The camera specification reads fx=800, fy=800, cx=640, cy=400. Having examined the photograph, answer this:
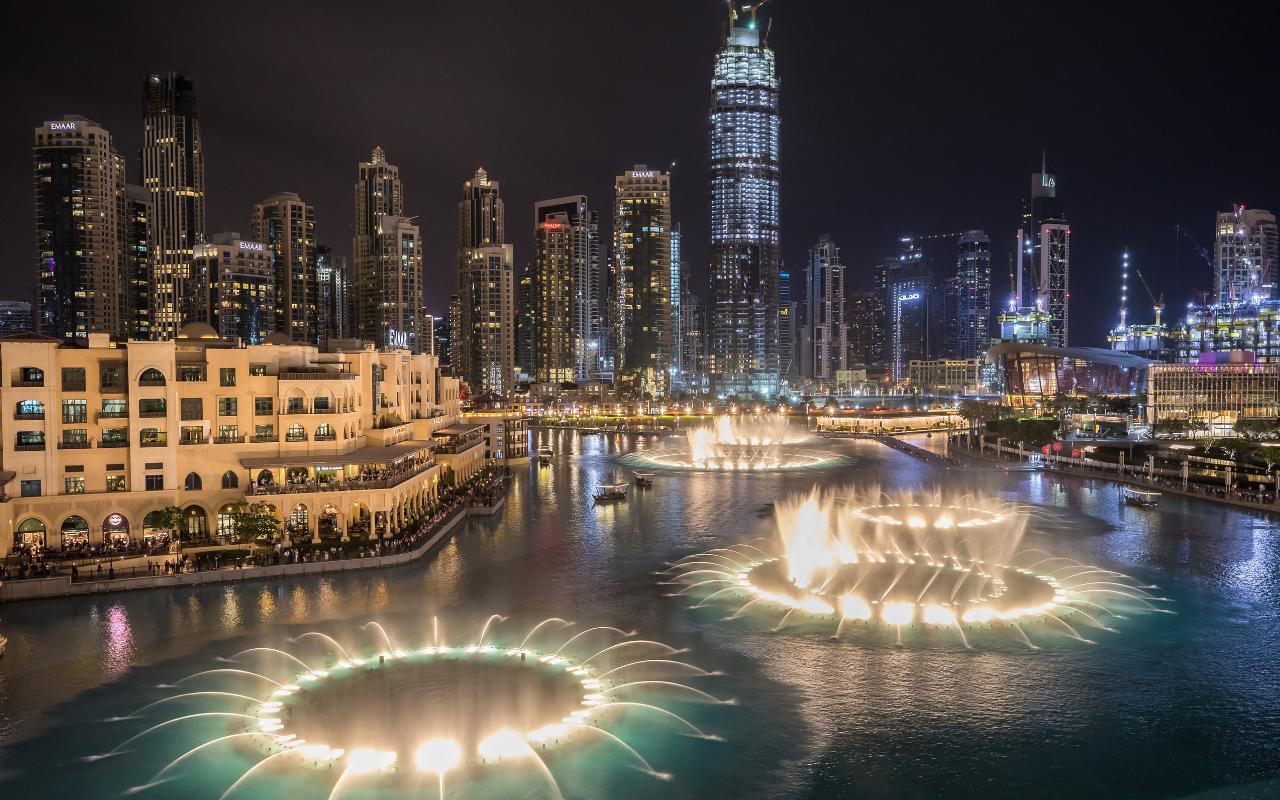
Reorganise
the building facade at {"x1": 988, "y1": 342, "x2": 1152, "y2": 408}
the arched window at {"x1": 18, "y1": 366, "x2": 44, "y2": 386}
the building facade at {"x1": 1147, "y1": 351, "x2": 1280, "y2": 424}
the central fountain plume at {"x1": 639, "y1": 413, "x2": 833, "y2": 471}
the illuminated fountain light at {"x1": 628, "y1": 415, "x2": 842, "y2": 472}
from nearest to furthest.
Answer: the arched window at {"x1": 18, "y1": 366, "x2": 44, "y2": 386} < the illuminated fountain light at {"x1": 628, "y1": 415, "x2": 842, "y2": 472} < the central fountain plume at {"x1": 639, "y1": 413, "x2": 833, "y2": 471} < the building facade at {"x1": 1147, "y1": 351, "x2": 1280, "y2": 424} < the building facade at {"x1": 988, "y1": 342, "x2": 1152, "y2": 408}

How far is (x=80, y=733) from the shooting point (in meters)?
24.5

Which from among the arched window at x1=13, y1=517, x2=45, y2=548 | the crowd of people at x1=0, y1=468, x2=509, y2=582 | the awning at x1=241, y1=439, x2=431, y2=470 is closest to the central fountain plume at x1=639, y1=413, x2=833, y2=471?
the awning at x1=241, y1=439, x2=431, y2=470

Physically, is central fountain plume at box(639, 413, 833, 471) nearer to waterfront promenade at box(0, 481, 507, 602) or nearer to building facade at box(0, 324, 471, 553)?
building facade at box(0, 324, 471, 553)

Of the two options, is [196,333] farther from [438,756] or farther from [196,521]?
[438,756]

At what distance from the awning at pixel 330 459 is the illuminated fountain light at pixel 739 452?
160 ft

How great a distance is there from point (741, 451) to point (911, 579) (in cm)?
7862

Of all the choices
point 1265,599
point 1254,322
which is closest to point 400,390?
point 1265,599

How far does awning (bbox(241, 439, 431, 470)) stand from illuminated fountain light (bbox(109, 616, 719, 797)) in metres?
18.7

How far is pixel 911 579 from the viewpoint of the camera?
4241 cm

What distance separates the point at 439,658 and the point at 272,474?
79.5 ft

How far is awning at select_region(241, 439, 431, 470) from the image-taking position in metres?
48.0

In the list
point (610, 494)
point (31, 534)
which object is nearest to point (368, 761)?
point (31, 534)

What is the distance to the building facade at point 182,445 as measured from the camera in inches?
1742

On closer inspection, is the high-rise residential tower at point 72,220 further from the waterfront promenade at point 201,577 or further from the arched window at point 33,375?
the waterfront promenade at point 201,577
